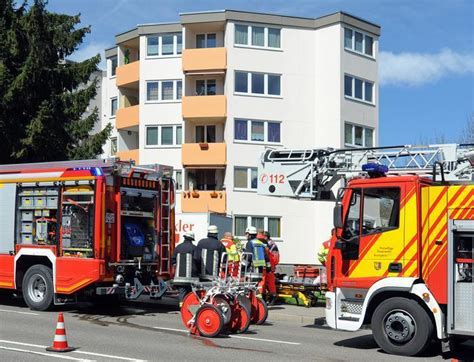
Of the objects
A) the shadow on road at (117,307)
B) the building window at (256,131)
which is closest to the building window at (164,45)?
the building window at (256,131)

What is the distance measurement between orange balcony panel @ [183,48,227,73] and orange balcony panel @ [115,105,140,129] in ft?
14.5

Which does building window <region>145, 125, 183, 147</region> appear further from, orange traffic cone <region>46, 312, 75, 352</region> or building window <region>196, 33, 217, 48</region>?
orange traffic cone <region>46, 312, 75, 352</region>

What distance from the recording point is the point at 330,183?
537 inches

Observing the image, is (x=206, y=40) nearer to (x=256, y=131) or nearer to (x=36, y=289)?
(x=256, y=131)

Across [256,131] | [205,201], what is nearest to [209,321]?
[205,201]

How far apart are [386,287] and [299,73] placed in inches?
1176

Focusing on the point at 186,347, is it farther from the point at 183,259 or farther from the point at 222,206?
the point at 222,206

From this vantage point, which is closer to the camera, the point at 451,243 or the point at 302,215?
the point at 451,243

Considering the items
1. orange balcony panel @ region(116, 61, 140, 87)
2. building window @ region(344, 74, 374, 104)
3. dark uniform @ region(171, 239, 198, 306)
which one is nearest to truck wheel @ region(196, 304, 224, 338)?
dark uniform @ region(171, 239, 198, 306)

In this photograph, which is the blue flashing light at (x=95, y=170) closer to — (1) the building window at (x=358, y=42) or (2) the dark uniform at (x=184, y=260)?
(2) the dark uniform at (x=184, y=260)

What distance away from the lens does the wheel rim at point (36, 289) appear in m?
14.9

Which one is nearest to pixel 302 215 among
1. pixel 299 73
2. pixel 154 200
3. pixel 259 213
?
pixel 259 213

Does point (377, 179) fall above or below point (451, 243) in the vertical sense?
above

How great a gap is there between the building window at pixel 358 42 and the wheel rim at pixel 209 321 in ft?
100
